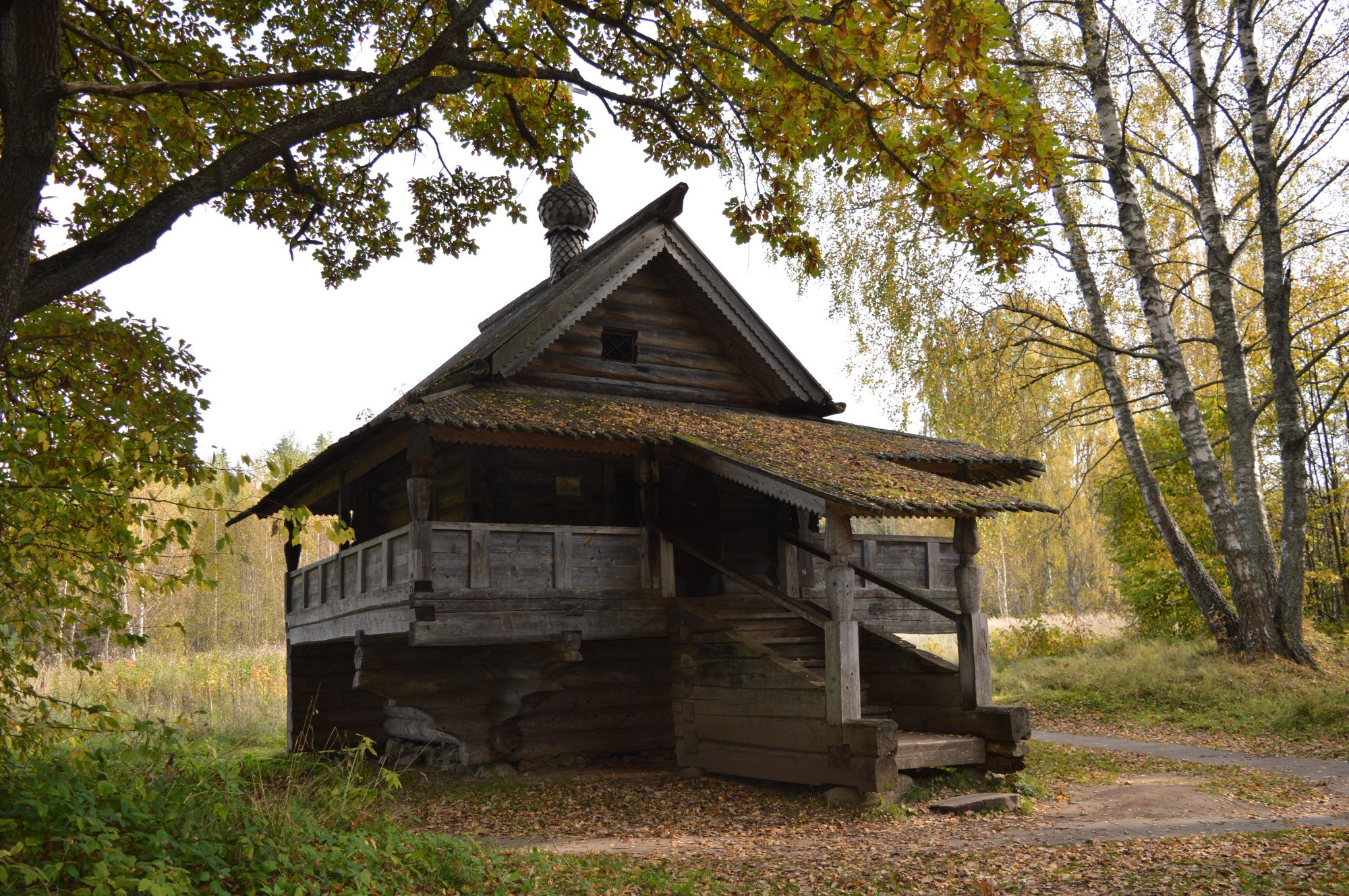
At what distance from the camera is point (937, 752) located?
10.7 meters

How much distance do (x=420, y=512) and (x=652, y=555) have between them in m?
3.10

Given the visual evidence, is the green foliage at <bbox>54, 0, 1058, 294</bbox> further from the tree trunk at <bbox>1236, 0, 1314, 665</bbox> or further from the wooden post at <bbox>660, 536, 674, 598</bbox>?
the tree trunk at <bbox>1236, 0, 1314, 665</bbox>

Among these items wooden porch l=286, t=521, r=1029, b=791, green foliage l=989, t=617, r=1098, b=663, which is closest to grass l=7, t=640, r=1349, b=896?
wooden porch l=286, t=521, r=1029, b=791

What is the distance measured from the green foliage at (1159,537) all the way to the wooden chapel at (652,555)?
9512 millimetres

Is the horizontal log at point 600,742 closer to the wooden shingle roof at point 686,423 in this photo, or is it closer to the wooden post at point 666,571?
the wooden post at point 666,571

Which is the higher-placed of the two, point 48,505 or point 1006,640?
point 48,505

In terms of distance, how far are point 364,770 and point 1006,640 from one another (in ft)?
56.6

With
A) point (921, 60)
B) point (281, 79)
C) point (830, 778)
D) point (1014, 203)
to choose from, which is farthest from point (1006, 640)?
point (281, 79)

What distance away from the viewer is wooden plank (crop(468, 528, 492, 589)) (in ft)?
37.7

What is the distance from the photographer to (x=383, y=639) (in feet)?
43.4

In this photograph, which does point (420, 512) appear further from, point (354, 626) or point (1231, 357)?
point (1231, 357)

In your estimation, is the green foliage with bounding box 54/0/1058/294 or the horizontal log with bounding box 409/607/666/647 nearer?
the green foliage with bounding box 54/0/1058/294

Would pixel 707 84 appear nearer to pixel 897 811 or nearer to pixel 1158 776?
pixel 897 811

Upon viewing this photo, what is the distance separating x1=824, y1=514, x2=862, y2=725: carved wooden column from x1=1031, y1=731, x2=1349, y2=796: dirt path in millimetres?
5101
